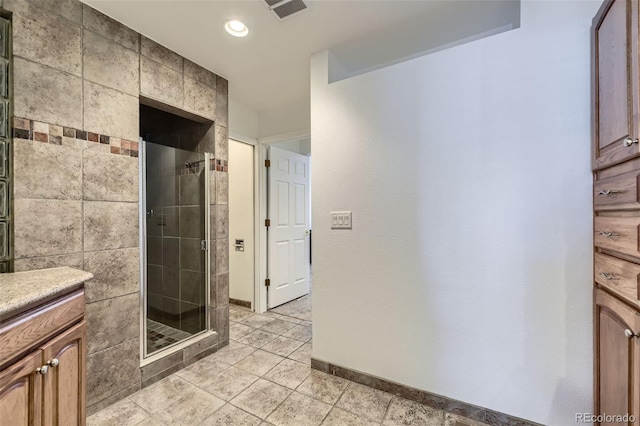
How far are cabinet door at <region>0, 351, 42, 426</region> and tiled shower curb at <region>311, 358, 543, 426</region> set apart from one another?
1524 mm

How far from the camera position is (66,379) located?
1.09m

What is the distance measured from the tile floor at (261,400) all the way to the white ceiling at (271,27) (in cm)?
239

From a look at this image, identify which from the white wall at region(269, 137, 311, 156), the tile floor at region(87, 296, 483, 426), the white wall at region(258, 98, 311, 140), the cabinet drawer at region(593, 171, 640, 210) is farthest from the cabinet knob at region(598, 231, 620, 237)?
the white wall at region(269, 137, 311, 156)

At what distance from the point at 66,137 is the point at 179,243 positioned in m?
1.21

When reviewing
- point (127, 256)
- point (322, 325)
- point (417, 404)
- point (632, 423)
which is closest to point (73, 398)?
point (127, 256)

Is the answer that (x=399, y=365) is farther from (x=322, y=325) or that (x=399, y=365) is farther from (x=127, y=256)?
(x=127, y=256)

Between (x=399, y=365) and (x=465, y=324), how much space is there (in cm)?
51

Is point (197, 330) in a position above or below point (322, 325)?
below

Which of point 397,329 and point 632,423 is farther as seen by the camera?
point 397,329

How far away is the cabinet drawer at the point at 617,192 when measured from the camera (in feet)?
3.13

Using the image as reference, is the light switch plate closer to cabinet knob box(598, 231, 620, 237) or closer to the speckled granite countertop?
cabinet knob box(598, 231, 620, 237)

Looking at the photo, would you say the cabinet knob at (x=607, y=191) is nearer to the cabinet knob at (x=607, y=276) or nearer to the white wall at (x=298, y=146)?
the cabinet knob at (x=607, y=276)

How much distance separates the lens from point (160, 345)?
2049 millimetres
